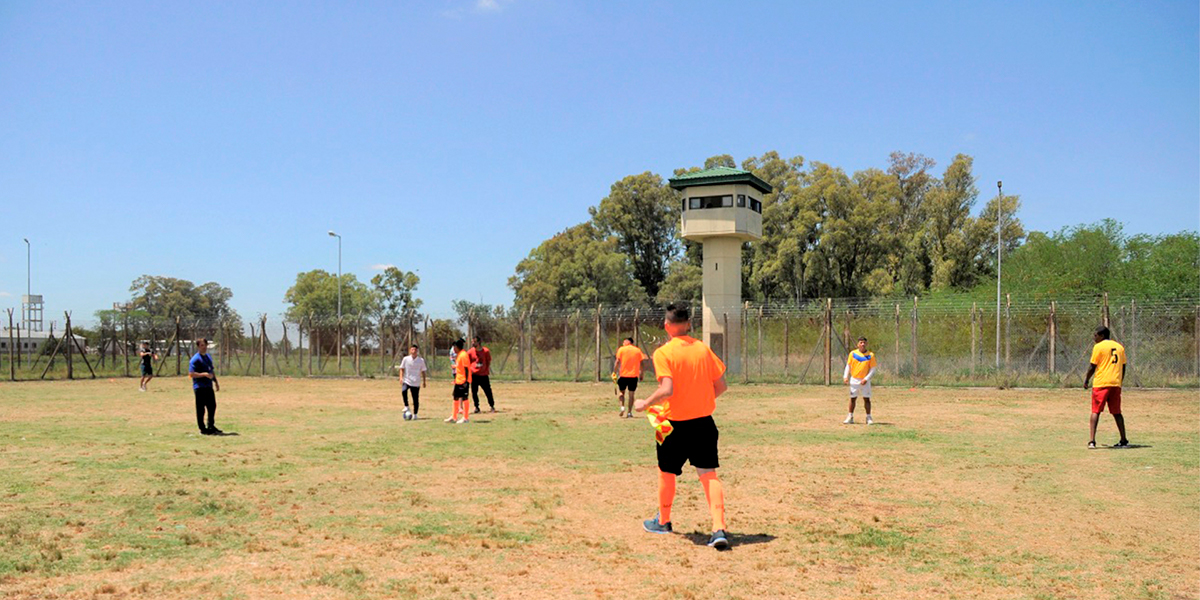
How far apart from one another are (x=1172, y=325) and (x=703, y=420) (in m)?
25.7

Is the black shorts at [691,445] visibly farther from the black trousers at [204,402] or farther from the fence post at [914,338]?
the fence post at [914,338]

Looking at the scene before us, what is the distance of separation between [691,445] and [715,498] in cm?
47

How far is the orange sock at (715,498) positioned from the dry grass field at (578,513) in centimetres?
31

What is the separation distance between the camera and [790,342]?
110 feet

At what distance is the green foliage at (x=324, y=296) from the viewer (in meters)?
82.1

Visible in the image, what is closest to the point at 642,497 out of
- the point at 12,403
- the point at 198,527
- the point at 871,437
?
the point at 198,527

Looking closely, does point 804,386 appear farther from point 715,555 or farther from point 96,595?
point 96,595

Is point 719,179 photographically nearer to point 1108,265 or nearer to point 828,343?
point 828,343

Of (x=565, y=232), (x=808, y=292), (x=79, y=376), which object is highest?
(x=565, y=232)

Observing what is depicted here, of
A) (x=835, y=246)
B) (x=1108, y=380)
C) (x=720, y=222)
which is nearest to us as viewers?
(x=1108, y=380)

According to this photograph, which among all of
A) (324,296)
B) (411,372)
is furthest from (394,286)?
(411,372)

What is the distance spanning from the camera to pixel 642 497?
9383 millimetres

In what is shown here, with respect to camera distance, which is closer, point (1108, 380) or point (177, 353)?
point (1108, 380)

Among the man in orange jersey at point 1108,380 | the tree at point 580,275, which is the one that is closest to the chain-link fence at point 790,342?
the man in orange jersey at point 1108,380
